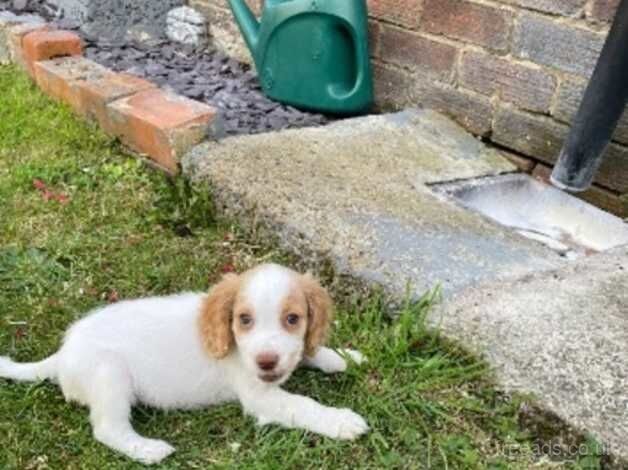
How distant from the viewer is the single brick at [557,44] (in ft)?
10.3

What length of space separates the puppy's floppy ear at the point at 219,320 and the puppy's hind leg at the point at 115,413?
22 cm

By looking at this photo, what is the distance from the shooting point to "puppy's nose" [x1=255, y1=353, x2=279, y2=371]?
1.95 meters

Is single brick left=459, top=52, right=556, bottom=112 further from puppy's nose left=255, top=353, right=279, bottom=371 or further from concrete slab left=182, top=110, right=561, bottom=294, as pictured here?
puppy's nose left=255, top=353, right=279, bottom=371

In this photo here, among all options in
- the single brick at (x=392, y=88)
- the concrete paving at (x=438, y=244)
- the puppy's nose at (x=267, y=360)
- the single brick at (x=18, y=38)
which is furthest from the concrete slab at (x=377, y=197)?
the single brick at (x=18, y=38)

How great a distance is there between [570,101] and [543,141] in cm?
19

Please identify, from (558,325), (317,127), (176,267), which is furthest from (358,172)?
(558,325)

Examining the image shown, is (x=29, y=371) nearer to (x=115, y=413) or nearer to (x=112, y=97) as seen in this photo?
(x=115, y=413)

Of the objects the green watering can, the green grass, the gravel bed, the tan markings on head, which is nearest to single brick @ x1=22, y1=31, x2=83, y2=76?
the gravel bed

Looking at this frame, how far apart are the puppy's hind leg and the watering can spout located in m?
2.17

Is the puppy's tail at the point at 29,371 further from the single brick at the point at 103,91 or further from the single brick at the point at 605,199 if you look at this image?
the single brick at the point at 605,199

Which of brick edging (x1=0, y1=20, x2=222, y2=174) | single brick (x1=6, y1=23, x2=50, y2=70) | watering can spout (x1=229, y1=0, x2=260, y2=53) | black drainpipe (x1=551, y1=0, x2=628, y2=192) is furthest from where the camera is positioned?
single brick (x1=6, y1=23, x2=50, y2=70)

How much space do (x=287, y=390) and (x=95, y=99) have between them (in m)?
1.80

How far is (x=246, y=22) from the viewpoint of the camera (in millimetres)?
3998

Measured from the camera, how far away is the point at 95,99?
359cm
